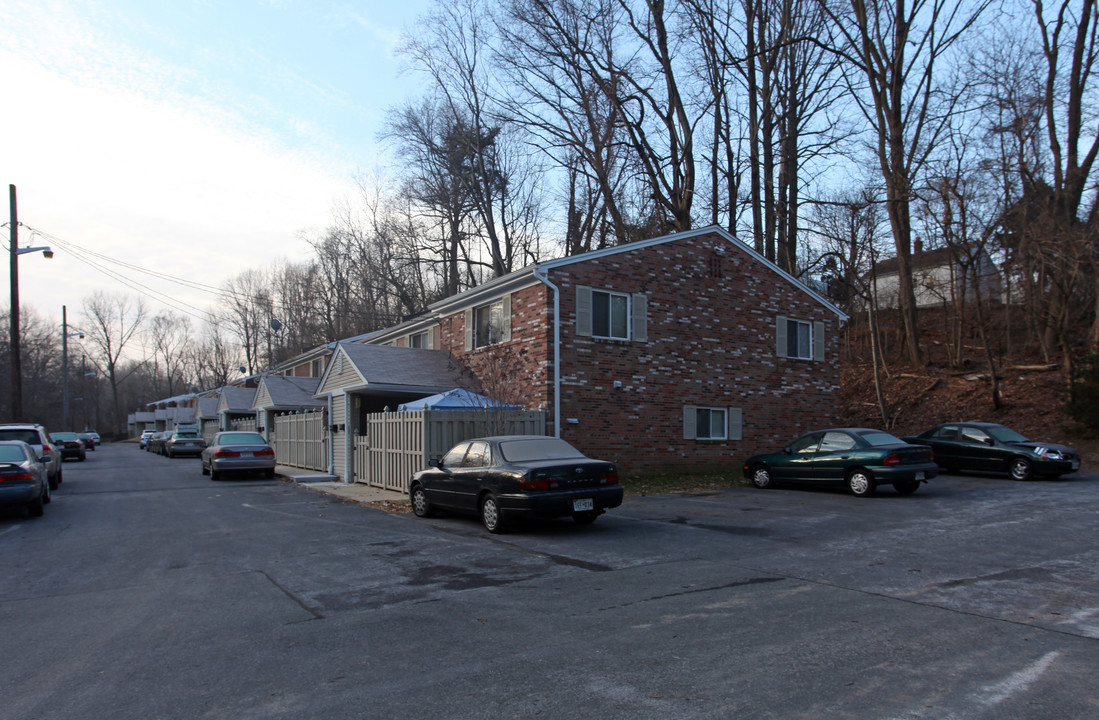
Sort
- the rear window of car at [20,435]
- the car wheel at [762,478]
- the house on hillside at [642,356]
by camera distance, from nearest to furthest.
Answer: the car wheel at [762,478]
the house on hillside at [642,356]
the rear window of car at [20,435]

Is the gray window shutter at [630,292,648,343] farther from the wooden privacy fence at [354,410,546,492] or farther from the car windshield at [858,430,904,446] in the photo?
the car windshield at [858,430,904,446]

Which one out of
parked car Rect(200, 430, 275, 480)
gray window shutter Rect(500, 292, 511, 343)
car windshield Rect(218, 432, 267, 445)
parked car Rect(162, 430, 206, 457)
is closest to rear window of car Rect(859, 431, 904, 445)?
gray window shutter Rect(500, 292, 511, 343)

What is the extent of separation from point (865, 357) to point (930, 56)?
13134mm

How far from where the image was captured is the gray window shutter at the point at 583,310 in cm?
1839

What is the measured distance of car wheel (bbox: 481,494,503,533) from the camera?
10727 millimetres

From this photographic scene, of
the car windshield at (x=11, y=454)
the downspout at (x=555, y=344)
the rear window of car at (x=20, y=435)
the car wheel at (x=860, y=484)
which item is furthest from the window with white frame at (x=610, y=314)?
the rear window of car at (x=20, y=435)

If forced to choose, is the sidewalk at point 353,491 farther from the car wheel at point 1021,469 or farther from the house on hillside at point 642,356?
the car wheel at point 1021,469

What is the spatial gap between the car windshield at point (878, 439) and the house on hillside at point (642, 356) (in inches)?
225

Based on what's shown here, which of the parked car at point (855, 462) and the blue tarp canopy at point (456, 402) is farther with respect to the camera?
the blue tarp canopy at point (456, 402)

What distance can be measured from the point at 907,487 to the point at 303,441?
19.2 metres

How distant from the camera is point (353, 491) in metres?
18.2

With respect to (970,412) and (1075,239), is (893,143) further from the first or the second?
(970,412)

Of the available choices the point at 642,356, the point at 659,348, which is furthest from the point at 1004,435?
the point at 642,356

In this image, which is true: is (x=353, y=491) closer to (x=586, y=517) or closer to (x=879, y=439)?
(x=586, y=517)
